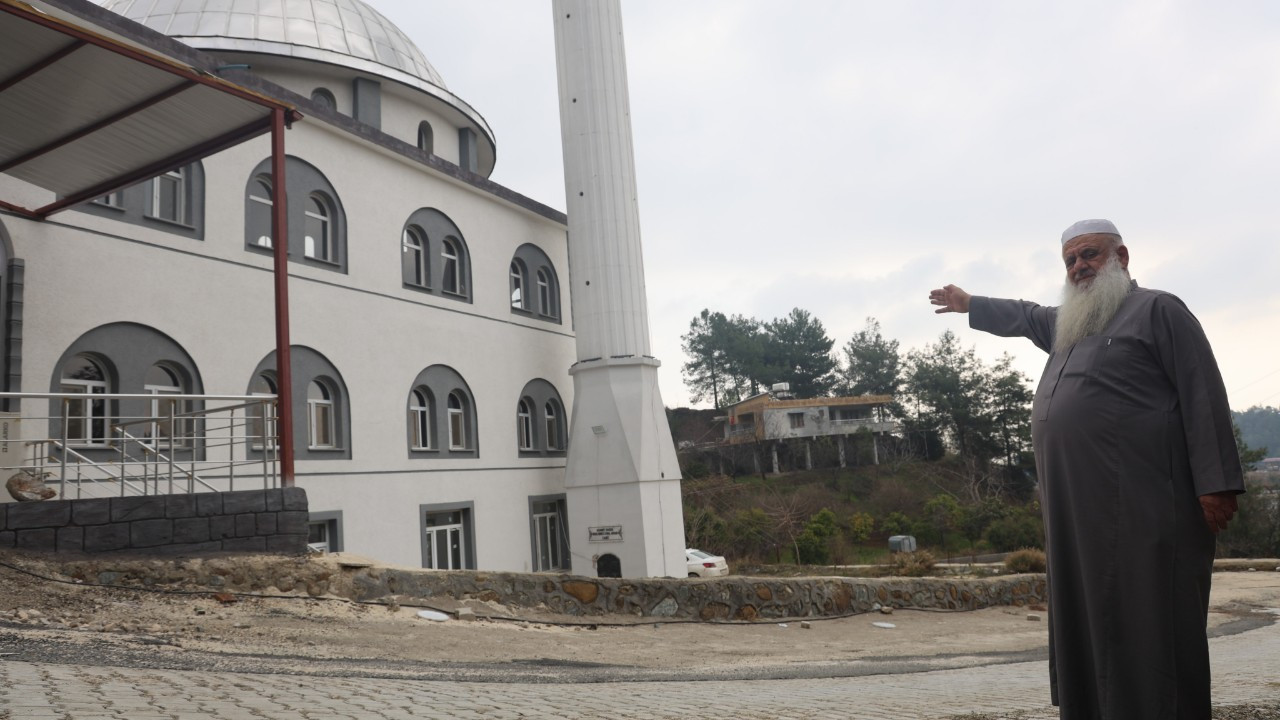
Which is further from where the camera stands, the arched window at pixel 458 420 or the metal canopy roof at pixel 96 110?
the arched window at pixel 458 420

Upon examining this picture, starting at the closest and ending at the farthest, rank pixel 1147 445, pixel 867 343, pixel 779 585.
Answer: pixel 1147 445
pixel 779 585
pixel 867 343

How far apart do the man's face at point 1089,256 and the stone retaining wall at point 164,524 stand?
377 inches

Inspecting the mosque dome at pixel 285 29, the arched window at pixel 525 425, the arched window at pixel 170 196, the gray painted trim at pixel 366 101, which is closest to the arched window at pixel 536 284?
the arched window at pixel 525 425

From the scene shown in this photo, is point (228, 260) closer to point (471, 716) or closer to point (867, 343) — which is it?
point (471, 716)

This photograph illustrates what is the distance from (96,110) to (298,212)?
696cm

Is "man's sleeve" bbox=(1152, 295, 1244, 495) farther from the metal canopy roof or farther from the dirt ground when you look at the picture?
the metal canopy roof

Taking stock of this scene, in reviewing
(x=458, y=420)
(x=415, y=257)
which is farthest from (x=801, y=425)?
(x=415, y=257)

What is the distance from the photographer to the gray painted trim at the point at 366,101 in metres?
23.4

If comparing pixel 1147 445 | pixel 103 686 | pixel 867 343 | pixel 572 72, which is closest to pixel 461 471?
pixel 572 72

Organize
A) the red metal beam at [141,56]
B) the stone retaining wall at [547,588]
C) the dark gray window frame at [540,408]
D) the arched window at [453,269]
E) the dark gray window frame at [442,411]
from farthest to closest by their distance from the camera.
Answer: the dark gray window frame at [540,408], the arched window at [453,269], the dark gray window frame at [442,411], the stone retaining wall at [547,588], the red metal beam at [141,56]

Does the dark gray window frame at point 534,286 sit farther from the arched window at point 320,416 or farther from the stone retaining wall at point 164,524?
the stone retaining wall at point 164,524

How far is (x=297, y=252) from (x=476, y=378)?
6114mm

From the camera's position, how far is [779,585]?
50.5ft

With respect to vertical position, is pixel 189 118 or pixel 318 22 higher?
pixel 318 22
